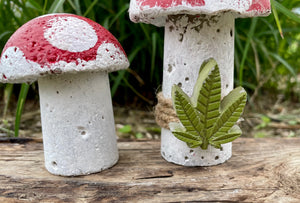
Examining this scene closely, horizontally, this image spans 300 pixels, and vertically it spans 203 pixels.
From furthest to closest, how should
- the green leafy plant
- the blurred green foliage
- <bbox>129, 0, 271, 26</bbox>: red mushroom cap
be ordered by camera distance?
the blurred green foliage → the green leafy plant → <bbox>129, 0, 271, 26</bbox>: red mushroom cap

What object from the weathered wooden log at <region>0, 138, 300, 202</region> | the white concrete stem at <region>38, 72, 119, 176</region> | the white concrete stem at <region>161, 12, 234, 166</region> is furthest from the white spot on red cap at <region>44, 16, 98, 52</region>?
the weathered wooden log at <region>0, 138, 300, 202</region>

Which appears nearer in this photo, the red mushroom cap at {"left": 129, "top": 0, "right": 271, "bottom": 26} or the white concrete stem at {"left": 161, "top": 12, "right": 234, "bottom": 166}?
the red mushroom cap at {"left": 129, "top": 0, "right": 271, "bottom": 26}

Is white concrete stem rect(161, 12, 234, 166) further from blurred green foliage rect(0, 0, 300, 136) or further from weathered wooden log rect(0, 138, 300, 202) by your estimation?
blurred green foliage rect(0, 0, 300, 136)

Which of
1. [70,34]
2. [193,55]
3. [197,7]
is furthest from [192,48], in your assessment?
[70,34]

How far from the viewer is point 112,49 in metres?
0.91

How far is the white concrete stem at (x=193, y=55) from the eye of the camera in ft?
3.11

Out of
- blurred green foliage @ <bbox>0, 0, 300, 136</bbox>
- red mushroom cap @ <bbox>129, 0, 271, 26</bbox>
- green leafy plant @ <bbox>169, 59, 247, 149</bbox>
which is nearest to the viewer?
red mushroom cap @ <bbox>129, 0, 271, 26</bbox>

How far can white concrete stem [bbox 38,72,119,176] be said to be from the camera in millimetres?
934

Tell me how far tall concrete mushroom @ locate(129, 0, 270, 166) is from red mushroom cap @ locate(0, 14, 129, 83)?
152 millimetres

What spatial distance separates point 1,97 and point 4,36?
88 cm

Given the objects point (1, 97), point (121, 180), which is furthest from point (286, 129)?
point (1, 97)

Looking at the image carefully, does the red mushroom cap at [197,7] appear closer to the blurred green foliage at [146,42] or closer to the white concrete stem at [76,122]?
the white concrete stem at [76,122]

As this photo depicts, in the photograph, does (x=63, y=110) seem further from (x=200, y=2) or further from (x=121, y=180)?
(x=200, y=2)

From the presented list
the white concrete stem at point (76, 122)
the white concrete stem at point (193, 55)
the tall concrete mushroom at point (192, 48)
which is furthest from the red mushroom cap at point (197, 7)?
the white concrete stem at point (76, 122)
